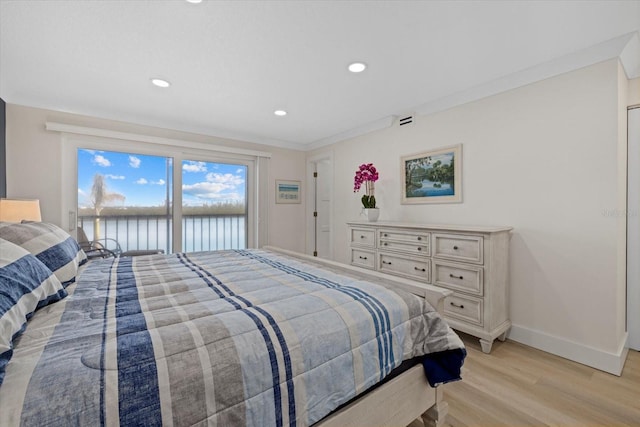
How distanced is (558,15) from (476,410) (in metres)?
2.48

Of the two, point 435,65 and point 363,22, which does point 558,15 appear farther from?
point 363,22

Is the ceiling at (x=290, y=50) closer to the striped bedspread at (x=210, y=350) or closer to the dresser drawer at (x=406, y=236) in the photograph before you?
the dresser drawer at (x=406, y=236)

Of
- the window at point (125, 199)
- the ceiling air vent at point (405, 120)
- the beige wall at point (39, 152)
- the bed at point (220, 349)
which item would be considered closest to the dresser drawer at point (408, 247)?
the bed at point (220, 349)

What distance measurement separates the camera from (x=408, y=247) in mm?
2809

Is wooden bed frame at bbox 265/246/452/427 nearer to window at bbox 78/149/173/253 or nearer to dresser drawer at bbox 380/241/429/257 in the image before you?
dresser drawer at bbox 380/241/429/257

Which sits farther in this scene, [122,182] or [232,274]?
[122,182]

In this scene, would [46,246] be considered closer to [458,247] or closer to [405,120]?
[458,247]

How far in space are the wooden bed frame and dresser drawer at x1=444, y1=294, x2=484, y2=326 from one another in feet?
3.55

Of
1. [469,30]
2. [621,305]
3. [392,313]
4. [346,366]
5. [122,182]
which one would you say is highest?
[469,30]

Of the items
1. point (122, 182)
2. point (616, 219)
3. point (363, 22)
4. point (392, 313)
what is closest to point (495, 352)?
point (616, 219)

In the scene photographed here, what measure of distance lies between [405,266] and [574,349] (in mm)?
1397

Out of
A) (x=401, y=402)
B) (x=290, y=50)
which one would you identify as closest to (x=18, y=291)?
(x=401, y=402)

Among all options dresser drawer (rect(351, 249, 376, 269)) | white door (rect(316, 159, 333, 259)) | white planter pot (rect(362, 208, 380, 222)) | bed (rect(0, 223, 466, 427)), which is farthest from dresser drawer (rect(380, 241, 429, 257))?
white door (rect(316, 159, 333, 259))

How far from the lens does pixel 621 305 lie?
83.0 inches
